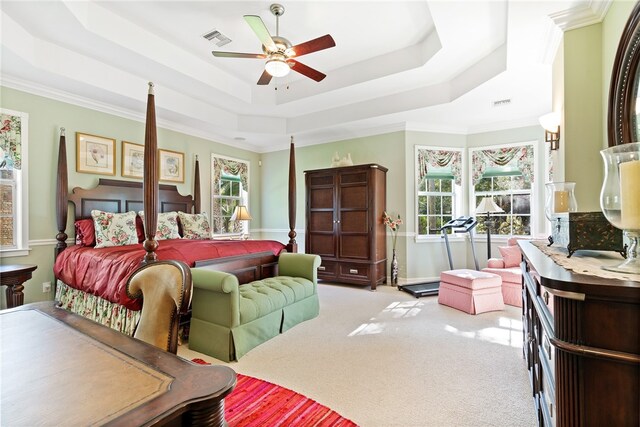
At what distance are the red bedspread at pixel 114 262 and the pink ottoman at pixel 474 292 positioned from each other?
2505 mm

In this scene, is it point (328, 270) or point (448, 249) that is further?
point (328, 270)

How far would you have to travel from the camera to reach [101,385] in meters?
0.73

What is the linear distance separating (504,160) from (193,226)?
5.29 metres

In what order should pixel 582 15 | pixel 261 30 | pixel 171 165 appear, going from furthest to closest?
pixel 171 165, pixel 261 30, pixel 582 15

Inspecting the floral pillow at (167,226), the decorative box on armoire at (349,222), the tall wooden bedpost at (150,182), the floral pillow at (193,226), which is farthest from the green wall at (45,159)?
the decorative box on armoire at (349,222)

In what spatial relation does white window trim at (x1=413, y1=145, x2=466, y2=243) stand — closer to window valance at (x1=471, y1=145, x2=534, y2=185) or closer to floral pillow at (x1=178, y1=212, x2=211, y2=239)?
window valance at (x1=471, y1=145, x2=534, y2=185)

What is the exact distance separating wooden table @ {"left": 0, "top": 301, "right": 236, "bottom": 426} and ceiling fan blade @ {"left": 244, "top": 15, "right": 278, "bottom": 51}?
2.45 m

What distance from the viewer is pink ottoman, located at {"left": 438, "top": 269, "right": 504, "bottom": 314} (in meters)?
3.57

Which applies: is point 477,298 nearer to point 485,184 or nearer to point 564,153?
point 564,153

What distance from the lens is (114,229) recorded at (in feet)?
12.3

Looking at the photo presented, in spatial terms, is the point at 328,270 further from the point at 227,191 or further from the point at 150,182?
the point at 150,182

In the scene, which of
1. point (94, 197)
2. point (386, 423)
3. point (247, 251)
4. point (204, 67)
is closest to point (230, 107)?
point (204, 67)

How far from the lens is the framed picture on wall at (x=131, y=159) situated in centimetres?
448

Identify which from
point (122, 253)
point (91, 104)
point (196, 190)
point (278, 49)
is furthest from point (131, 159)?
point (278, 49)
